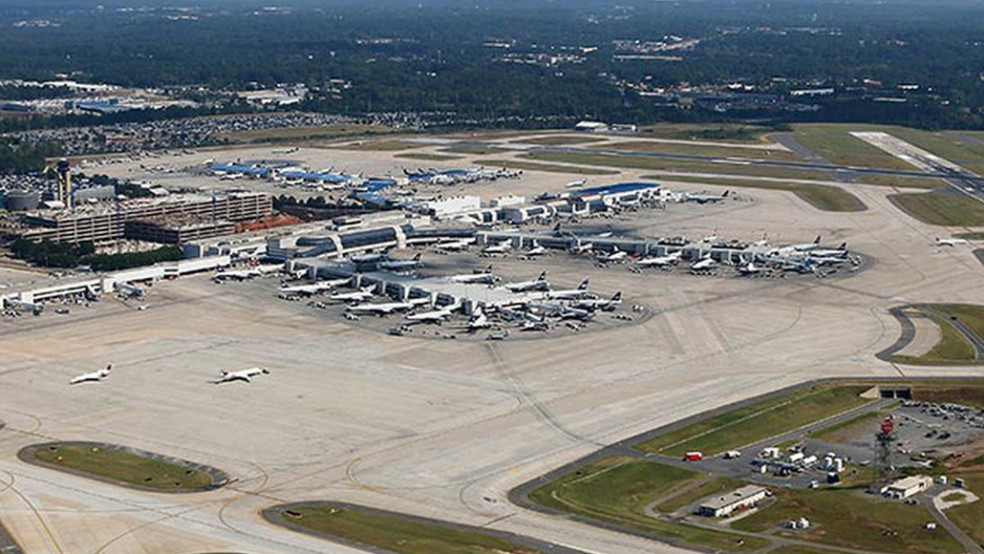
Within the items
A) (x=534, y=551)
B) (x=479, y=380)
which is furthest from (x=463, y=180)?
(x=534, y=551)

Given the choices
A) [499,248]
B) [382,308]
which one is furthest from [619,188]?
[382,308]

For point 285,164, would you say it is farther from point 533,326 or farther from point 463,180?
point 533,326

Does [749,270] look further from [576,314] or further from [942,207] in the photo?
[942,207]

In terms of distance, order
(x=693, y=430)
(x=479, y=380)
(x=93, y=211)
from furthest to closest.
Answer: (x=93, y=211) → (x=479, y=380) → (x=693, y=430)

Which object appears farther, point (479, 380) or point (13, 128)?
point (13, 128)

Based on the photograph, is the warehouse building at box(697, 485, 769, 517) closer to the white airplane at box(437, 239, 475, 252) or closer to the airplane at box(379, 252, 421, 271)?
the airplane at box(379, 252, 421, 271)

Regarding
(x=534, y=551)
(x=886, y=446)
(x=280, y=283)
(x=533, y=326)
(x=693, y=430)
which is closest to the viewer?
(x=534, y=551)
